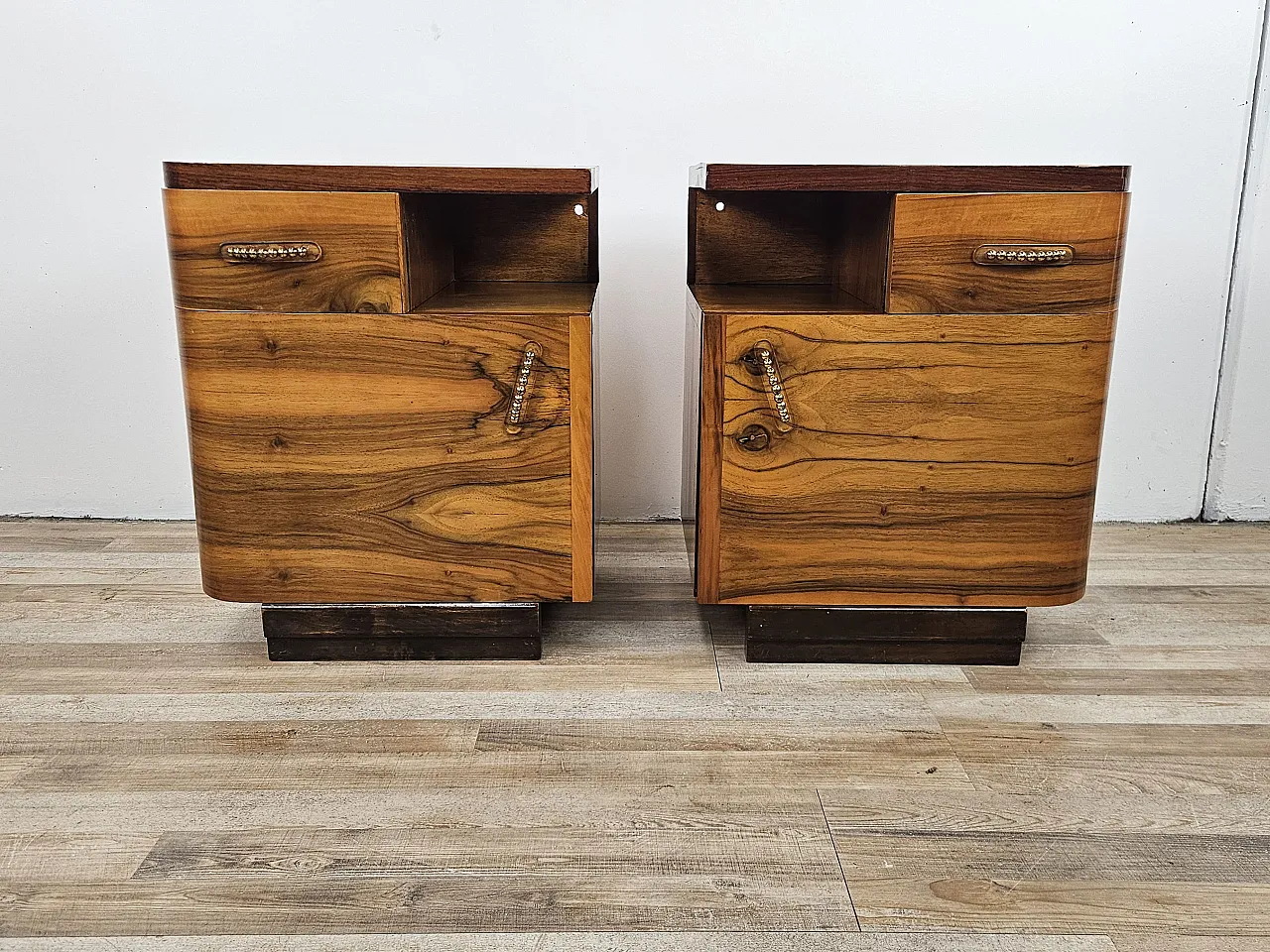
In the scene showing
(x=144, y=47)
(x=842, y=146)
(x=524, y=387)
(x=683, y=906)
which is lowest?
(x=683, y=906)

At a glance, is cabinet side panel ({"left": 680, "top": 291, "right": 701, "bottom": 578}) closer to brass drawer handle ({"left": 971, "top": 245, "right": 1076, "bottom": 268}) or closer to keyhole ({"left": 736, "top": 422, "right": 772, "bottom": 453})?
keyhole ({"left": 736, "top": 422, "right": 772, "bottom": 453})

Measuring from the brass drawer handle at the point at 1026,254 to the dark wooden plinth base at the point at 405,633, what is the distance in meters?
0.67

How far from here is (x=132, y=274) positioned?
188cm

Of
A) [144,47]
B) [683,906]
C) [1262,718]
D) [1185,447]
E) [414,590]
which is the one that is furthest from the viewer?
[1185,447]

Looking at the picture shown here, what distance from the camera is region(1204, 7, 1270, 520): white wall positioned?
1850 mm

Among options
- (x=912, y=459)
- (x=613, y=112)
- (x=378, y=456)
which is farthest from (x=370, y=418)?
(x=613, y=112)

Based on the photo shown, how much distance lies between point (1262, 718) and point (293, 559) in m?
1.12

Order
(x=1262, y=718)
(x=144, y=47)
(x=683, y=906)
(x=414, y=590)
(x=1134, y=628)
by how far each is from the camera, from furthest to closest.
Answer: (x=144, y=47) < (x=1134, y=628) < (x=414, y=590) < (x=1262, y=718) < (x=683, y=906)

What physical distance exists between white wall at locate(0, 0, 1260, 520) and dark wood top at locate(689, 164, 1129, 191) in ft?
2.23

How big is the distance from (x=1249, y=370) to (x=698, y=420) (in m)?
1.22

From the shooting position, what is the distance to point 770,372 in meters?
1.21

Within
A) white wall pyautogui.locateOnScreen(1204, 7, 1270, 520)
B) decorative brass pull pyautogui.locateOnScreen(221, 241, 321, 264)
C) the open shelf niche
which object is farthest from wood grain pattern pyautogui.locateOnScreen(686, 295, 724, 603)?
white wall pyautogui.locateOnScreen(1204, 7, 1270, 520)

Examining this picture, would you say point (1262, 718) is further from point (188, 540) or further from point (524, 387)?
point (188, 540)

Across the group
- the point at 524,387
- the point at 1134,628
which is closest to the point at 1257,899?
the point at 1134,628
